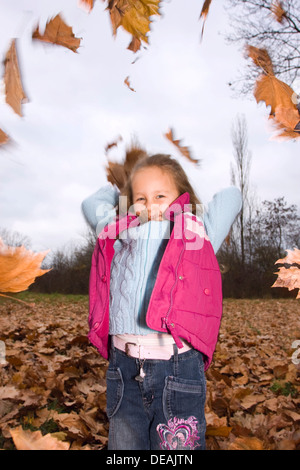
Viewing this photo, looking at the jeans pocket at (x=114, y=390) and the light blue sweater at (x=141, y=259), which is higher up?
the light blue sweater at (x=141, y=259)

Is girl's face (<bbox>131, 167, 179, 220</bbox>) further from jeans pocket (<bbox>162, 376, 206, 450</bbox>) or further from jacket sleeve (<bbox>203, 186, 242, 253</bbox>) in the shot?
jeans pocket (<bbox>162, 376, 206, 450</bbox>)

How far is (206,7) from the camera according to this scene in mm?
1159

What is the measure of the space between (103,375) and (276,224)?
17.6m

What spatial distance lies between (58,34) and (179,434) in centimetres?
136

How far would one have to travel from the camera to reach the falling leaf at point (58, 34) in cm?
111

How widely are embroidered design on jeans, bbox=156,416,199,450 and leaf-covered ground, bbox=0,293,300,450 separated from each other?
0.26m

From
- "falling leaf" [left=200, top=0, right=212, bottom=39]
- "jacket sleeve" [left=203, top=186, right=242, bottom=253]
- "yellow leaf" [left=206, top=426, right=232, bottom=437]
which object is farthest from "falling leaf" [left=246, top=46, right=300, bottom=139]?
"yellow leaf" [left=206, top=426, right=232, bottom=437]

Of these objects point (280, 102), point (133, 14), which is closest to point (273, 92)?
point (280, 102)

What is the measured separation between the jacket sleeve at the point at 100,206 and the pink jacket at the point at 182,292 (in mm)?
270

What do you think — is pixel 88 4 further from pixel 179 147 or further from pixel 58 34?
A: pixel 179 147

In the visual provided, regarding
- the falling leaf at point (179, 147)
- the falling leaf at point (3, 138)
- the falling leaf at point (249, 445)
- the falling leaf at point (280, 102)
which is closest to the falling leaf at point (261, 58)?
the falling leaf at point (280, 102)

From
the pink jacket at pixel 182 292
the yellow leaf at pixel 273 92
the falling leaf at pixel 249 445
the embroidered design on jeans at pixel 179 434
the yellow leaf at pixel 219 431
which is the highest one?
the yellow leaf at pixel 273 92

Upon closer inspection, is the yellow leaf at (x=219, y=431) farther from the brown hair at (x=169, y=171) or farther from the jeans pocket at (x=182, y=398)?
the brown hair at (x=169, y=171)
